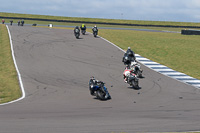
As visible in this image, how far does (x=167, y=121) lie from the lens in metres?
14.2

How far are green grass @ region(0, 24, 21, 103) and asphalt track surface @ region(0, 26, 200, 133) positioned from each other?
702 millimetres

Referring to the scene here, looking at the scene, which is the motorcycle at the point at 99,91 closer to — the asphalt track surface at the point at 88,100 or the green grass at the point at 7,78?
the asphalt track surface at the point at 88,100

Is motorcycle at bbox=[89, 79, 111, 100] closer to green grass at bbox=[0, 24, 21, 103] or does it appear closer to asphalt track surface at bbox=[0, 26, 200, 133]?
asphalt track surface at bbox=[0, 26, 200, 133]

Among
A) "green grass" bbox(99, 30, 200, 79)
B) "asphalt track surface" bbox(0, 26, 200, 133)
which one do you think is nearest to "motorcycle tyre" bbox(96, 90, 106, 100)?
"asphalt track surface" bbox(0, 26, 200, 133)

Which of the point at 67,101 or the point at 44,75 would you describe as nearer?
the point at 67,101

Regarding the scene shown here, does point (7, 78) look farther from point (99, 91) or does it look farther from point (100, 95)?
point (100, 95)

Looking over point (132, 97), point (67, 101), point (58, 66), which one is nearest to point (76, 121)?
point (67, 101)

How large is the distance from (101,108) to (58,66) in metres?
13.4

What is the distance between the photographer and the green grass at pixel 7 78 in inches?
782

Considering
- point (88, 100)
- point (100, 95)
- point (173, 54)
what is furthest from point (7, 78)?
point (173, 54)

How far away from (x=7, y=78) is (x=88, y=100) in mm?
8313

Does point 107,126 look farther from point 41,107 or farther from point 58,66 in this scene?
point 58,66

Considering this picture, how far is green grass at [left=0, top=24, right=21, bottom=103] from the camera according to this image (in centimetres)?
1988

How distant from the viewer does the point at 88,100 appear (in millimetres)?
18953
